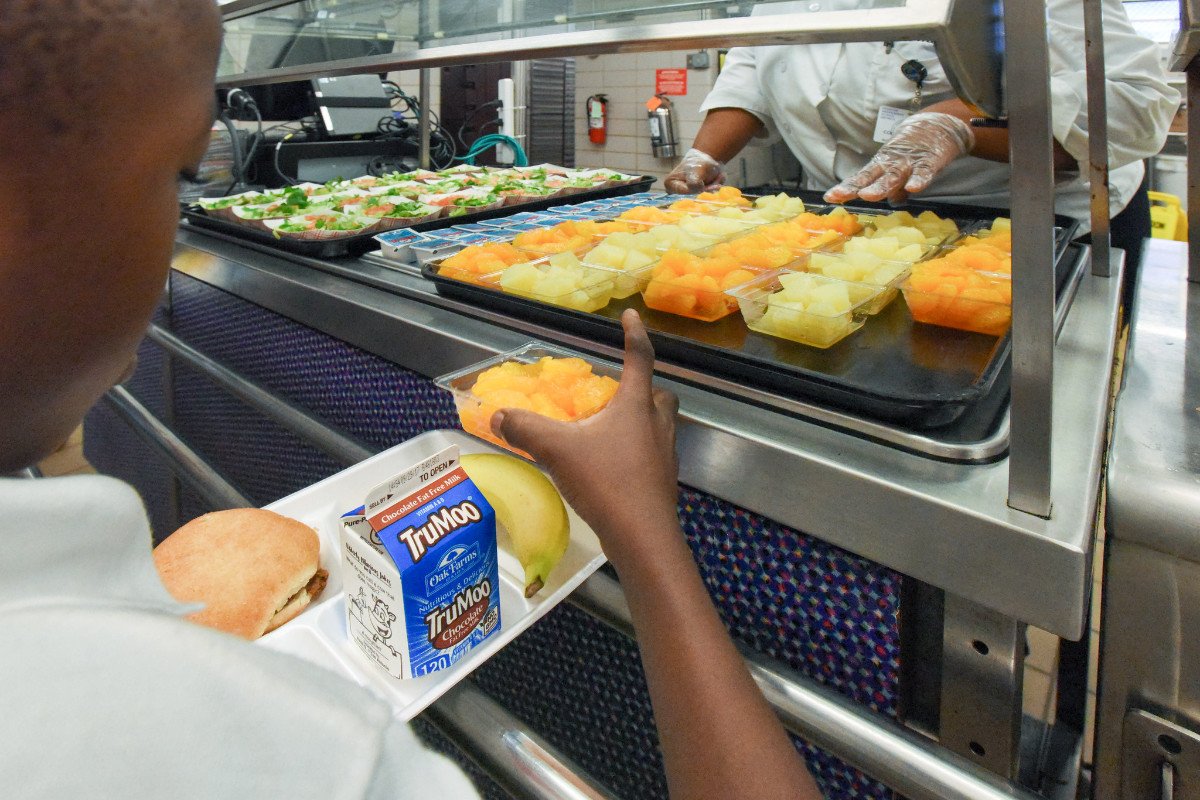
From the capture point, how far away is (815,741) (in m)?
0.67

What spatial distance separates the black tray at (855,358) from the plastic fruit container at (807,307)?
14 mm

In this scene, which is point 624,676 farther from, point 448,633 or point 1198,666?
point 1198,666

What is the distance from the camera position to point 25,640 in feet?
0.93

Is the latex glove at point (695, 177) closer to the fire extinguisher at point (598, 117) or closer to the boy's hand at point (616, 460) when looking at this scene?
the boy's hand at point (616, 460)

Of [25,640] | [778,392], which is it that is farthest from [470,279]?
[25,640]

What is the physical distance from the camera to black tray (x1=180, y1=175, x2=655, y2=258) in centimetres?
149

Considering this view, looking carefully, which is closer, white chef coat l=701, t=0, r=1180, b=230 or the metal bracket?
the metal bracket

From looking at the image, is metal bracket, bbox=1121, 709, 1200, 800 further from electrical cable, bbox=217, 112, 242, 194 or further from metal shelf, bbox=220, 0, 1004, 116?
electrical cable, bbox=217, 112, 242, 194

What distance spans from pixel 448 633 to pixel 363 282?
85cm

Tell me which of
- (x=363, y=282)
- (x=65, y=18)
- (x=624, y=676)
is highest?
(x=65, y=18)

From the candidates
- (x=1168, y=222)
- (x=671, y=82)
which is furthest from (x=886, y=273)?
(x=671, y=82)

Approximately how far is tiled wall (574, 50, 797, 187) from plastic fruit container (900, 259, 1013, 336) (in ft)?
17.7

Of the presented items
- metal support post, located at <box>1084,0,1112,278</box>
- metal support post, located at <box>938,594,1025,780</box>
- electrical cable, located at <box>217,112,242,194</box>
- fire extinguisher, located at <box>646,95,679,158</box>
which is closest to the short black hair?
metal support post, located at <box>938,594,1025,780</box>

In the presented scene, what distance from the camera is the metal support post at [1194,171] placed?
1.20 metres
